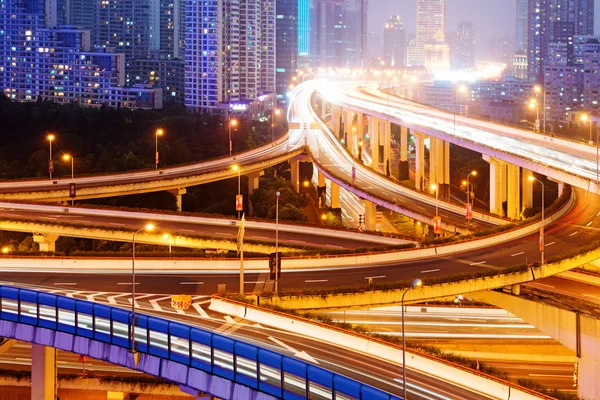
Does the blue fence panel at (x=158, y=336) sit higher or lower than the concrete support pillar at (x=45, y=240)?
higher

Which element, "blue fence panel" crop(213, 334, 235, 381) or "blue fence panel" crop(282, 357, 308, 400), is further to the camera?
"blue fence panel" crop(213, 334, 235, 381)

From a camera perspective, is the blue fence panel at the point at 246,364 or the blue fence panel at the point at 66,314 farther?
the blue fence panel at the point at 66,314

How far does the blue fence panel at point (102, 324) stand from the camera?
2974 centimetres

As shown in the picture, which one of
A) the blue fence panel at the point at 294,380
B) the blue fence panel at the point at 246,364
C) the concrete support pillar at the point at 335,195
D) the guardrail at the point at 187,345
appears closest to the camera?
the guardrail at the point at 187,345

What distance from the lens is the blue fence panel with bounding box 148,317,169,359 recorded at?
93.5ft

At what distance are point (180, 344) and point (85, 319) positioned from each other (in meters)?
4.21

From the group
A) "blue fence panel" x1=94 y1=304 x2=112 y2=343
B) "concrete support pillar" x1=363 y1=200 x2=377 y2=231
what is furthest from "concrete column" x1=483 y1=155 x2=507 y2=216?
"blue fence panel" x1=94 y1=304 x2=112 y2=343

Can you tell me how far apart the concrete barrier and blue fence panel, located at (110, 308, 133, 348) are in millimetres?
4673

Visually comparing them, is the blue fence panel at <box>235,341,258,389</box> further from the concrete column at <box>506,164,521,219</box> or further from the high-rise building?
the high-rise building

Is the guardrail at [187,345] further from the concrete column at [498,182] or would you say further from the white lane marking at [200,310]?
the concrete column at [498,182]

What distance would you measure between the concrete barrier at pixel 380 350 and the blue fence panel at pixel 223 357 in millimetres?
4656

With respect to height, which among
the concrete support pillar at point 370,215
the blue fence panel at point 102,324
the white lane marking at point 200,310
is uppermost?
the blue fence panel at point 102,324

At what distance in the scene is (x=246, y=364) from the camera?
88.4 ft

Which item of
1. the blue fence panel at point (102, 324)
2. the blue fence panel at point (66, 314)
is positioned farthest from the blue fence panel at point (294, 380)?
the blue fence panel at point (66, 314)
